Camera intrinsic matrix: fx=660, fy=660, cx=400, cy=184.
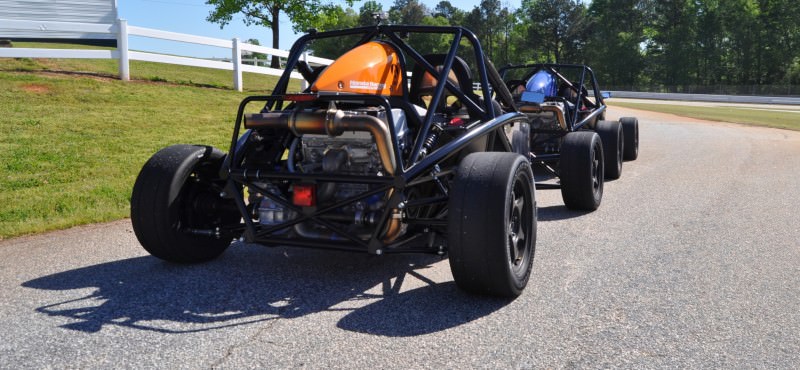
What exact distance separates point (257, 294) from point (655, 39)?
319 ft

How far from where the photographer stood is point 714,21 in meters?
82.4

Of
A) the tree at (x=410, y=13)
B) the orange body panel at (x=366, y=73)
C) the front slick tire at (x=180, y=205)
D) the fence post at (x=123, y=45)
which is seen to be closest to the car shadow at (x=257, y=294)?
the front slick tire at (x=180, y=205)

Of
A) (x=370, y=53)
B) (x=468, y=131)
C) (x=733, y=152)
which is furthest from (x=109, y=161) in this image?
(x=733, y=152)

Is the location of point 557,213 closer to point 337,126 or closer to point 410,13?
point 337,126

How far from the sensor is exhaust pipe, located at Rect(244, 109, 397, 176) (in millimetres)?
3738

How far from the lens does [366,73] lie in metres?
4.50

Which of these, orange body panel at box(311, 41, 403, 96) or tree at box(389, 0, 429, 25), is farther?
tree at box(389, 0, 429, 25)

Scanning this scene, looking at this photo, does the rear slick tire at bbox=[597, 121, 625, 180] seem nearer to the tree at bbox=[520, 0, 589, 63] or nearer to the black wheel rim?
the black wheel rim

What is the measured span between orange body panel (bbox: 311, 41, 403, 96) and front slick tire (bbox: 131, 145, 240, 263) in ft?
3.17

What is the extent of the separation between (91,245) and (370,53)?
8.45 feet

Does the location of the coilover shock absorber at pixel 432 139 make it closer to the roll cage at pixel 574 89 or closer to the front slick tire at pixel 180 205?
the front slick tire at pixel 180 205

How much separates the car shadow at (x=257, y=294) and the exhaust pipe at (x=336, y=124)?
2.52 feet

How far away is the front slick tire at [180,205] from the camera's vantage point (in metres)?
4.17

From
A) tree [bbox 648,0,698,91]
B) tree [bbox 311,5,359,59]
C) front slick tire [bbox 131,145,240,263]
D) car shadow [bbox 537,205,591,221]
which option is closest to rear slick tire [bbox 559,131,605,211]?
car shadow [bbox 537,205,591,221]
